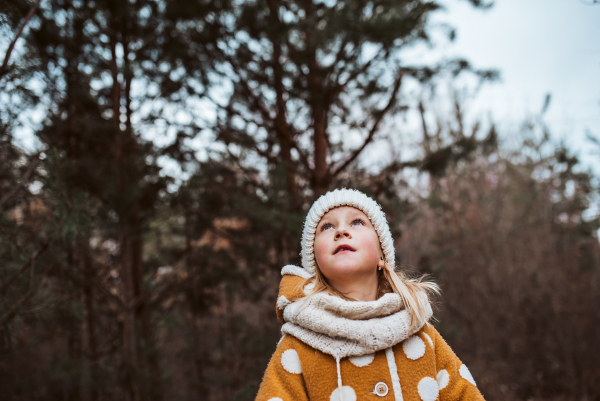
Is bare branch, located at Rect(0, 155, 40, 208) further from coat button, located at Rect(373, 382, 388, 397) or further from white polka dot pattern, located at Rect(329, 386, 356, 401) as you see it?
coat button, located at Rect(373, 382, 388, 397)

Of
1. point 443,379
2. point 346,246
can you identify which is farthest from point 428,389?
point 346,246

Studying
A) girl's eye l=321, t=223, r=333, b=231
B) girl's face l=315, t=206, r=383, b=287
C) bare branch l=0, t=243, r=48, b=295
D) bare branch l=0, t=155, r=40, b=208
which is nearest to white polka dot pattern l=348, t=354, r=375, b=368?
girl's face l=315, t=206, r=383, b=287

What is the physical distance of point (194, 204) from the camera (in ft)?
19.8

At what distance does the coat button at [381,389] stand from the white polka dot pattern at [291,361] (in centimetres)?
33

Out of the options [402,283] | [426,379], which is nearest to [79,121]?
[402,283]

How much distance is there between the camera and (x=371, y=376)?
1.62 meters

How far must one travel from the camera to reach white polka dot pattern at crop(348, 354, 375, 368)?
5.40 ft

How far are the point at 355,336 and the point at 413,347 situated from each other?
1.02ft

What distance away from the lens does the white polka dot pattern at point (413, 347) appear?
5.57ft

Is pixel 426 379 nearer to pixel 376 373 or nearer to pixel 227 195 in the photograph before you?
pixel 376 373

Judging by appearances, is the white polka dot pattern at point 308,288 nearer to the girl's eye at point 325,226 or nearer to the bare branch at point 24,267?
the girl's eye at point 325,226

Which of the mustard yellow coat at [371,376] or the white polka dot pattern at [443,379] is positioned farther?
the white polka dot pattern at [443,379]

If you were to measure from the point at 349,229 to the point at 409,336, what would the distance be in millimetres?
552

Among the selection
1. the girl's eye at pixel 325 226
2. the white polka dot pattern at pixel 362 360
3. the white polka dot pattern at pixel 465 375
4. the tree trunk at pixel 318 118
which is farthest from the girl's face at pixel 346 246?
the tree trunk at pixel 318 118
